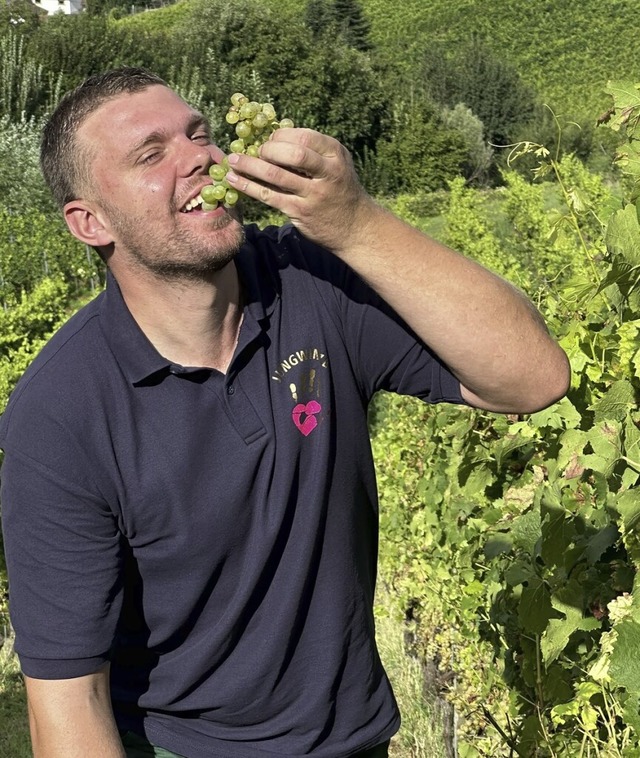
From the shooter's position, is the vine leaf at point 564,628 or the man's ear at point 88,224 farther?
the vine leaf at point 564,628

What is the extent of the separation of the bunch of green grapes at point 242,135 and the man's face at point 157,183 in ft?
0.28

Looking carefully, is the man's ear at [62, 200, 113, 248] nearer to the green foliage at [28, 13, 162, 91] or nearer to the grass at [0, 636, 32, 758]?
the grass at [0, 636, 32, 758]

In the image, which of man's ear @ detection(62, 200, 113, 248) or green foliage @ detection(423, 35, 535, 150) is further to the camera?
green foliage @ detection(423, 35, 535, 150)

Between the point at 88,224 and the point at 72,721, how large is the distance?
944 mm

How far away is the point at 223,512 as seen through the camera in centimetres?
181

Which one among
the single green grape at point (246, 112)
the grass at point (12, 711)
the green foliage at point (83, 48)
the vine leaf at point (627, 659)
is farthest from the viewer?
the green foliage at point (83, 48)

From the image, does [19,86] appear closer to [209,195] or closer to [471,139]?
[471,139]

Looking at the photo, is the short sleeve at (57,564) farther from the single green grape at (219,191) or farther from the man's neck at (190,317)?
the single green grape at (219,191)

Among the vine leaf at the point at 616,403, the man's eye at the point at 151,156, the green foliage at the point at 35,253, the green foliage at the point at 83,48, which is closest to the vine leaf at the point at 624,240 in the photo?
the vine leaf at the point at 616,403

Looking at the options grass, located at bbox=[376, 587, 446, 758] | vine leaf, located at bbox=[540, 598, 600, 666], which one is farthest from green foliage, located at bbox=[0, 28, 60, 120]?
vine leaf, located at bbox=[540, 598, 600, 666]

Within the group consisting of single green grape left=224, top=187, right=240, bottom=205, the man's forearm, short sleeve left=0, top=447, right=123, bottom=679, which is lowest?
the man's forearm

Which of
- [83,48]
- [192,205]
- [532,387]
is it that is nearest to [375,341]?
[532,387]

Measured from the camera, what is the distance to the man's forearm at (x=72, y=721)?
68.7 inches

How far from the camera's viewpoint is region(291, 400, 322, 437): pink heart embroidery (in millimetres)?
1884
